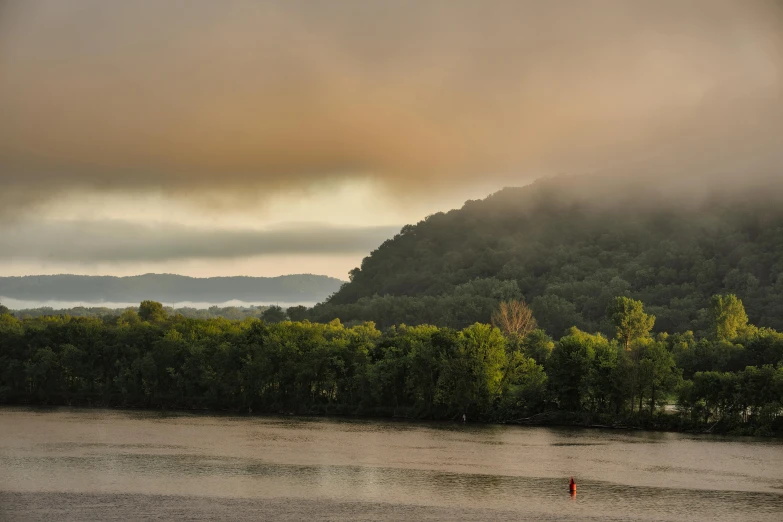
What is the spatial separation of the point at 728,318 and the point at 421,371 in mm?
45440

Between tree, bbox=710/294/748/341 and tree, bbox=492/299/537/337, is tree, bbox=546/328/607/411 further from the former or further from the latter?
tree, bbox=492/299/537/337

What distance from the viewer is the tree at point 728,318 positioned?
4993 inches

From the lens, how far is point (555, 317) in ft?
615

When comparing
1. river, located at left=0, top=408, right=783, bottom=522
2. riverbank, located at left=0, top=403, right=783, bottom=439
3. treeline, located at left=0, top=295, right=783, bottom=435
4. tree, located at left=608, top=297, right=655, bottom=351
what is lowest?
river, located at left=0, top=408, right=783, bottom=522

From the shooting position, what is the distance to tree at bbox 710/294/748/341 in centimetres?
12681

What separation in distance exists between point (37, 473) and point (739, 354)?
7467 centimetres

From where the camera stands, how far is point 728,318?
12762 cm

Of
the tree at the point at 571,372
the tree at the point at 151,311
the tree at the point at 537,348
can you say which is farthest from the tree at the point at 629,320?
the tree at the point at 151,311

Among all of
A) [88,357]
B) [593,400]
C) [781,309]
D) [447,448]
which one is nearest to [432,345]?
[593,400]

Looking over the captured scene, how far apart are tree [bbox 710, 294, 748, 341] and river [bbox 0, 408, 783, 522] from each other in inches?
1570

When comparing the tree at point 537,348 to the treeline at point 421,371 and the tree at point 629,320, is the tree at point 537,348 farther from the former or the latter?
the tree at point 629,320

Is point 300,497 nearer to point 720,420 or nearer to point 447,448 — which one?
point 447,448

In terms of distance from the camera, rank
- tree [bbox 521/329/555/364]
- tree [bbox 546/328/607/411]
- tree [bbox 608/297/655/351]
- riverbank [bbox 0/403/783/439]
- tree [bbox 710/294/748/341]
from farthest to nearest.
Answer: tree [bbox 608/297/655/351] → tree [bbox 710/294/748/341] → tree [bbox 521/329/555/364] → tree [bbox 546/328/607/411] → riverbank [bbox 0/403/783/439]

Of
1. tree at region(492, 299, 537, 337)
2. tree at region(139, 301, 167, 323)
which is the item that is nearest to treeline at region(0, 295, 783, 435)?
tree at region(492, 299, 537, 337)
